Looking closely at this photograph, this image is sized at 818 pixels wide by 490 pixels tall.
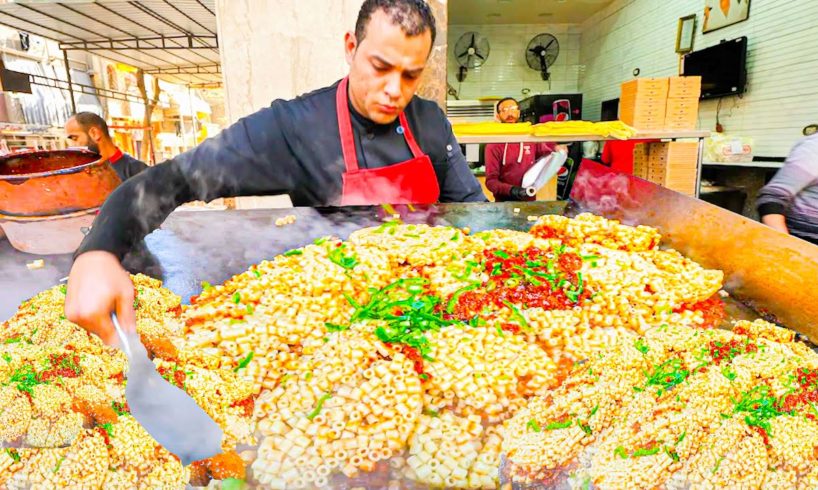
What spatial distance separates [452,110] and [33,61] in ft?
32.1

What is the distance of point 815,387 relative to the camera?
3.25 feet

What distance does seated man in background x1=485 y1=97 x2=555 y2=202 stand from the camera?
19.0ft

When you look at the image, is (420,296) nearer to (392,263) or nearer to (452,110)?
(392,263)

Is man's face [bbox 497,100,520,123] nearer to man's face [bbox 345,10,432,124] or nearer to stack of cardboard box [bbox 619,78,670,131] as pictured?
stack of cardboard box [bbox 619,78,670,131]

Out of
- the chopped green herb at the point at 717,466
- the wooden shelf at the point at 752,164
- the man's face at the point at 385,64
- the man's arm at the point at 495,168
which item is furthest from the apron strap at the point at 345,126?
the wooden shelf at the point at 752,164

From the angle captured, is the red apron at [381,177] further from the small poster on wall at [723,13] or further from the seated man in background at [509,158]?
the small poster on wall at [723,13]

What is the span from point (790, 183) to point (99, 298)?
333 cm

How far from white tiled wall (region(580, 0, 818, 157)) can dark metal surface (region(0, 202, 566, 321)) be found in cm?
668

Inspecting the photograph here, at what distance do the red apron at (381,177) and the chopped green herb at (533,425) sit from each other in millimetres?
1453

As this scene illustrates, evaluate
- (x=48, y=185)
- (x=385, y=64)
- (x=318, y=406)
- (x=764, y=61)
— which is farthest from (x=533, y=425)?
(x=764, y=61)

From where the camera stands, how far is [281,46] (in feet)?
12.0

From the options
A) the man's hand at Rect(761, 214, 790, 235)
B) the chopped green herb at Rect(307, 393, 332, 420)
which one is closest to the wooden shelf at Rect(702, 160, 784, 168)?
the man's hand at Rect(761, 214, 790, 235)

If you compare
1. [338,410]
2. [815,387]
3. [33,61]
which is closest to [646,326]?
[815,387]

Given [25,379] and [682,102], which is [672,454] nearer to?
[25,379]
